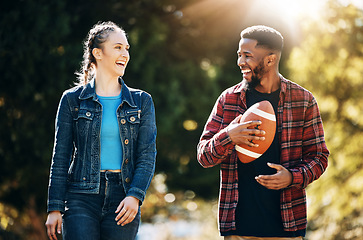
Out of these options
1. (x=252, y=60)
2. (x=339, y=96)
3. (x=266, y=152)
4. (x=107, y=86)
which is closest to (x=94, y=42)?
(x=107, y=86)

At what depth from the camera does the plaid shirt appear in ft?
12.7

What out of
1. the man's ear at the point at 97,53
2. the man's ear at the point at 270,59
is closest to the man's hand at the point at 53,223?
the man's ear at the point at 97,53

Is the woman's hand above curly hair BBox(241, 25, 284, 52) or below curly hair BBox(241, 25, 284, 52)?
below

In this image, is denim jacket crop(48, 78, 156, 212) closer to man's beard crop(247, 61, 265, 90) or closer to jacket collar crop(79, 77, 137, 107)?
jacket collar crop(79, 77, 137, 107)

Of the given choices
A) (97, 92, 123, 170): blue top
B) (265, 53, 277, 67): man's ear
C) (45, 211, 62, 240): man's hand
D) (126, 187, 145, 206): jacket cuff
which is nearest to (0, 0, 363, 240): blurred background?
(97, 92, 123, 170): blue top

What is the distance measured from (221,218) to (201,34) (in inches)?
398

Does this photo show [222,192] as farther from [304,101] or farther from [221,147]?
[304,101]

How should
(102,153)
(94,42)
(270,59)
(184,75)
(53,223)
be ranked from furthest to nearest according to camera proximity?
(184,75) < (94,42) < (270,59) < (102,153) < (53,223)

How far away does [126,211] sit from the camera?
3.79 meters

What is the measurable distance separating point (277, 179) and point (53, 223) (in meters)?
1.55

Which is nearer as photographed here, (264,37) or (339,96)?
(264,37)

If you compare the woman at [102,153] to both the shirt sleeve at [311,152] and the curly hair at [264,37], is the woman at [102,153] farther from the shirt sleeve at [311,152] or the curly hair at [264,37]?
the shirt sleeve at [311,152]

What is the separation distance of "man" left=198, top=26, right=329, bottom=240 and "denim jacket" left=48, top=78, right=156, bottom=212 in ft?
1.43

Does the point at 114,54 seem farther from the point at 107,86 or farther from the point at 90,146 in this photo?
the point at 90,146
